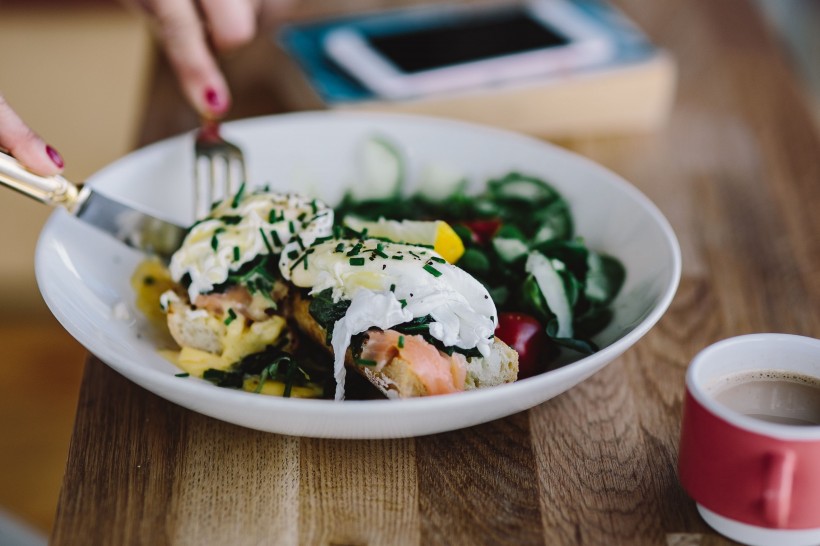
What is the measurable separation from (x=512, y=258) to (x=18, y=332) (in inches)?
112

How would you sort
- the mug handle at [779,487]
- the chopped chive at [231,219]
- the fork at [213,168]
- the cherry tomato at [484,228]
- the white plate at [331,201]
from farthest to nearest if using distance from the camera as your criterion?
1. the fork at [213,168]
2. the cherry tomato at [484,228]
3. the chopped chive at [231,219]
4. the white plate at [331,201]
5. the mug handle at [779,487]

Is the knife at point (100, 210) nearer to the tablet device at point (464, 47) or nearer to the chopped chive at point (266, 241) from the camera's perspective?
the chopped chive at point (266, 241)

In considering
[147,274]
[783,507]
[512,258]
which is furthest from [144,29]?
[783,507]

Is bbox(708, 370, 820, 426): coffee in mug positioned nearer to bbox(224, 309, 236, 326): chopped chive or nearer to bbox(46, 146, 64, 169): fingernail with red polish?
bbox(224, 309, 236, 326): chopped chive

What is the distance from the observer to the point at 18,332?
3785 millimetres

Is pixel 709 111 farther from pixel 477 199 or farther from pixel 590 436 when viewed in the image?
pixel 590 436

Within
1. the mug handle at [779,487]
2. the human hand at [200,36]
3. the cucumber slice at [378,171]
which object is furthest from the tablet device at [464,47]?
the mug handle at [779,487]

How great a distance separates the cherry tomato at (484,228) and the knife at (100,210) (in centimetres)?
58

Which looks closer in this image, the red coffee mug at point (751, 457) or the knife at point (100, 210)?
the red coffee mug at point (751, 457)

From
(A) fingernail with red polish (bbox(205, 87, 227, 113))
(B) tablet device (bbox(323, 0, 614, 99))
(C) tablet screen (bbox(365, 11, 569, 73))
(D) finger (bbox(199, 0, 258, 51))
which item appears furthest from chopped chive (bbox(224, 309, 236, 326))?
(C) tablet screen (bbox(365, 11, 569, 73))

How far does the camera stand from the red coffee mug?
111 centimetres

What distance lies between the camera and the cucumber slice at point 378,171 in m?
2.00

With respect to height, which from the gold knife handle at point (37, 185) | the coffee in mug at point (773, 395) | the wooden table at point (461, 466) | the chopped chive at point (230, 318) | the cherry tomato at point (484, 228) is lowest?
the wooden table at point (461, 466)

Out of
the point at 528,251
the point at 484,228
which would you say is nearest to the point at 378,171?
the point at 484,228
